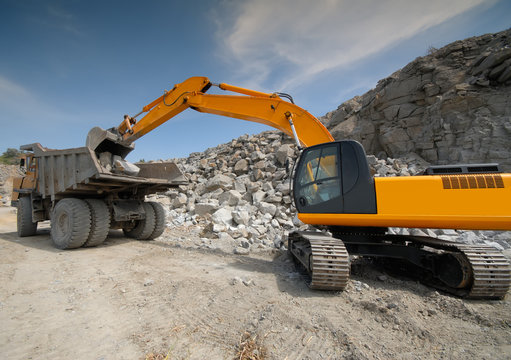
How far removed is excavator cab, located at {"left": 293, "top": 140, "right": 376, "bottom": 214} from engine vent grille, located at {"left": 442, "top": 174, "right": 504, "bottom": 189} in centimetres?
88

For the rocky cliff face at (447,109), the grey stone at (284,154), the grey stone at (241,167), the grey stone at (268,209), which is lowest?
the grey stone at (268,209)

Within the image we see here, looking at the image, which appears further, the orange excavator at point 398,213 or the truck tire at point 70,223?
the truck tire at point 70,223

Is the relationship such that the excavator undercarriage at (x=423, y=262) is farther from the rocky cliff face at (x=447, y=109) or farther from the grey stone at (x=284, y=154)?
the rocky cliff face at (x=447, y=109)

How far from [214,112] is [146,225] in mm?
3455

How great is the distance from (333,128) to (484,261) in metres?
16.2

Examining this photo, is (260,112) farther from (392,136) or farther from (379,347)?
(392,136)

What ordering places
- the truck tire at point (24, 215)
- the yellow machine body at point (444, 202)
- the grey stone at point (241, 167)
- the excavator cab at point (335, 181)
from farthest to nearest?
the grey stone at point (241, 167) → the truck tire at point (24, 215) → the excavator cab at point (335, 181) → the yellow machine body at point (444, 202)

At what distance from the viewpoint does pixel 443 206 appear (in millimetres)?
3088

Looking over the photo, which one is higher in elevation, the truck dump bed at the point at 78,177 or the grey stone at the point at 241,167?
the grey stone at the point at 241,167

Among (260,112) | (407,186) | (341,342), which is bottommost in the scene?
(341,342)

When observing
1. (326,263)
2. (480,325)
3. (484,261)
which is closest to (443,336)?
(480,325)

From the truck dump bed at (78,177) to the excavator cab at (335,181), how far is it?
3833 millimetres

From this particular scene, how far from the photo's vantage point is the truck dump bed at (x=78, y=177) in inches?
204

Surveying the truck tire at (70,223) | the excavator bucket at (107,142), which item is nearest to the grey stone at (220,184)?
the excavator bucket at (107,142)
